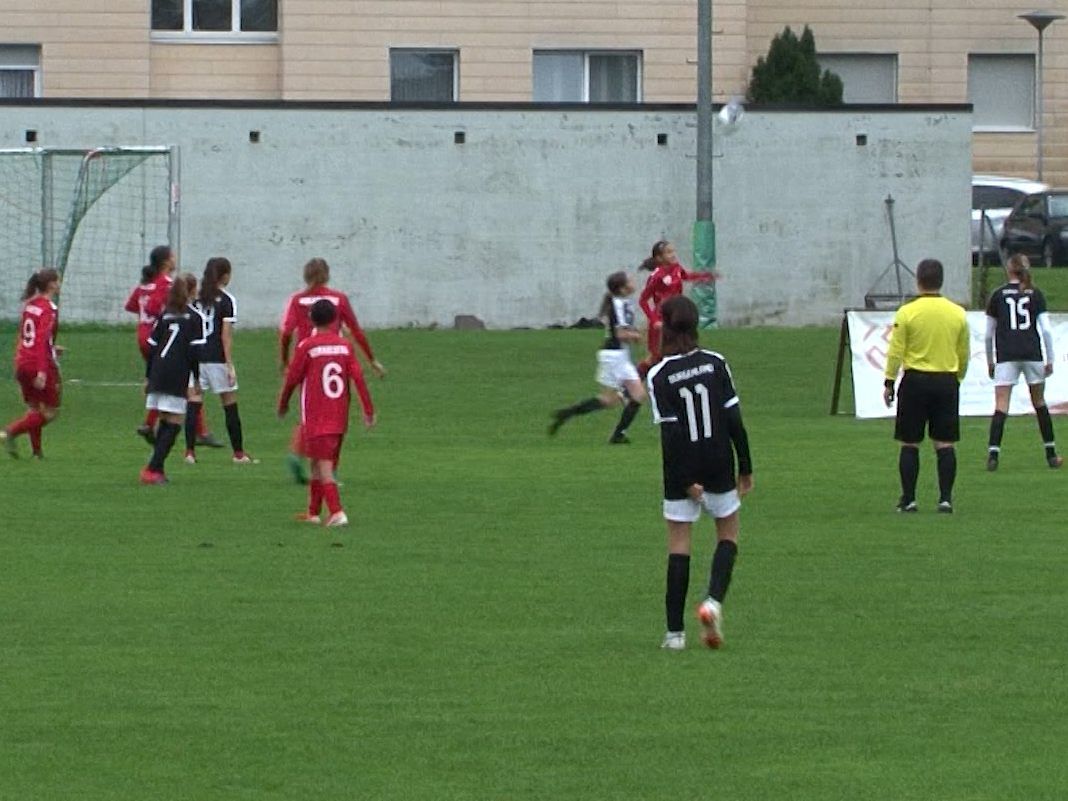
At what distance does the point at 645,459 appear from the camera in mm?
21984

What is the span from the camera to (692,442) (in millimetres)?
11281

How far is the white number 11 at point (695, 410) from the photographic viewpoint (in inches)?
444

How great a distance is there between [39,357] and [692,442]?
11004 millimetres

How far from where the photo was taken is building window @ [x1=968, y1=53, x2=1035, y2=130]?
5309cm

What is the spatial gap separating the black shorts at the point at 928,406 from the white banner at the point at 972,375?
9.46 meters

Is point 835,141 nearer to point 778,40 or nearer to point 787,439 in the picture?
point 778,40

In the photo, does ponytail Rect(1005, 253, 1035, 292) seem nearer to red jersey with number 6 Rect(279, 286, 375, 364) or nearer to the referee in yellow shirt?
the referee in yellow shirt

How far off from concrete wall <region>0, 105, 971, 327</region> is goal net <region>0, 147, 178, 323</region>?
0.65 metres

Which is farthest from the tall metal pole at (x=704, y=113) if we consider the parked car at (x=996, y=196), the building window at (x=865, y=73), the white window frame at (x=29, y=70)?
the white window frame at (x=29, y=70)

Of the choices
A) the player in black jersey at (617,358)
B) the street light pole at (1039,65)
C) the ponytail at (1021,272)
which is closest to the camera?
the ponytail at (1021,272)

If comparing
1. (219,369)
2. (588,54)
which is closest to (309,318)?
(219,369)

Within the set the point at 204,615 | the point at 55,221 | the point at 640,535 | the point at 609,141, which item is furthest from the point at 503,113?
the point at 204,615

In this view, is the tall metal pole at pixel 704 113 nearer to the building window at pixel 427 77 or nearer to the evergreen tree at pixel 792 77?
the evergreen tree at pixel 792 77

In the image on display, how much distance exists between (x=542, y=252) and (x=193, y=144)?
5798 mm
